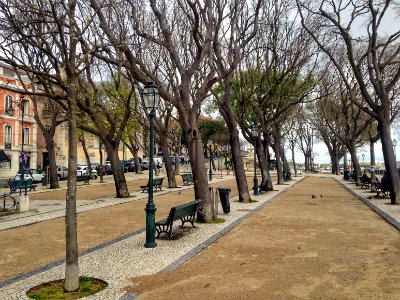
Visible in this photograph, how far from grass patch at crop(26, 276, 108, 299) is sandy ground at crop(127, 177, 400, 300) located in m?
0.54

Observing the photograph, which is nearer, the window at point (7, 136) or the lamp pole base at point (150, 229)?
the lamp pole base at point (150, 229)

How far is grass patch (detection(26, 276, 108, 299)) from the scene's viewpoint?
5.42 meters

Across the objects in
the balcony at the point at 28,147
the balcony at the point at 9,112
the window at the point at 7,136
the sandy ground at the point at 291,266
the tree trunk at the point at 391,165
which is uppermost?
the balcony at the point at 9,112

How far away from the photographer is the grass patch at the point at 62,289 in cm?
542

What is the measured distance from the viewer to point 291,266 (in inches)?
268

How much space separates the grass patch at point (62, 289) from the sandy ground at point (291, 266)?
54 centimetres

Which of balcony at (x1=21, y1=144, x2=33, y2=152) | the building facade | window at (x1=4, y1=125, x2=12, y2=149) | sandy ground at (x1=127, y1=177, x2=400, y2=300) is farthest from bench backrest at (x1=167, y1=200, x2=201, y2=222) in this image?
balcony at (x1=21, y1=144, x2=33, y2=152)

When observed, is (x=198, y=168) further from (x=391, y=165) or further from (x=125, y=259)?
(x=391, y=165)

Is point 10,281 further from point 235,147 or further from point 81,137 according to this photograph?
point 81,137

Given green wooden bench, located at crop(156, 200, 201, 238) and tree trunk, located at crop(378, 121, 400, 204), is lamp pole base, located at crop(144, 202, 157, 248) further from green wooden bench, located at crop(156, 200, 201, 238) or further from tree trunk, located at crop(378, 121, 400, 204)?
tree trunk, located at crop(378, 121, 400, 204)

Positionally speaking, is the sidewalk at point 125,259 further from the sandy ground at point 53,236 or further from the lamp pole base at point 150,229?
the sandy ground at point 53,236

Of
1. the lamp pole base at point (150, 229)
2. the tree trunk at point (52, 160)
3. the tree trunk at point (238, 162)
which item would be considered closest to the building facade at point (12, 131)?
the tree trunk at point (52, 160)

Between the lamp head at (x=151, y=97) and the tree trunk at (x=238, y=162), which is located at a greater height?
the lamp head at (x=151, y=97)

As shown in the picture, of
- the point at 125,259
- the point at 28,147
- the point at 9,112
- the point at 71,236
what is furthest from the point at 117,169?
the point at 28,147
